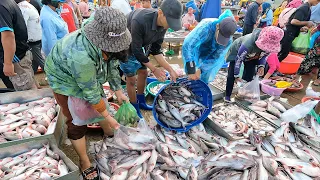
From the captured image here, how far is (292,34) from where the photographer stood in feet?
18.5

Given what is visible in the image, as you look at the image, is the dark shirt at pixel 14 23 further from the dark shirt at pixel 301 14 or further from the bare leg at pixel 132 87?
the dark shirt at pixel 301 14

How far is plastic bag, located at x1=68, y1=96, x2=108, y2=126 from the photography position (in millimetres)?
2348

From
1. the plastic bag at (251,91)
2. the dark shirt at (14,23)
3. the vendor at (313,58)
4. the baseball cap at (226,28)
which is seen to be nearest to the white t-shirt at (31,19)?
the dark shirt at (14,23)

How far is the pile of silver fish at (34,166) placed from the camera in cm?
238

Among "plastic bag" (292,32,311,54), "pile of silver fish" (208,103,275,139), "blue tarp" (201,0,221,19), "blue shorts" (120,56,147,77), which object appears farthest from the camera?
"blue tarp" (201,0,221,19)

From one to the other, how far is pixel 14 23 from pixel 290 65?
655 centimetres

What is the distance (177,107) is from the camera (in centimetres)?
351

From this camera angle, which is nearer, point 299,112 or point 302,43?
point 299,112

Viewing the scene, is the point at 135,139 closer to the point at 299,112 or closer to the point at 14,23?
the point at 14,23

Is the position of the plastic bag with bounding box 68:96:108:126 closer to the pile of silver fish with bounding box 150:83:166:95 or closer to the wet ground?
the wet ground

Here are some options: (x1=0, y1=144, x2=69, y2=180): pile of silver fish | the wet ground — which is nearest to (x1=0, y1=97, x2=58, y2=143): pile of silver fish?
(x1=0, y1=144, x2=69, y2=180): pile of silver fish

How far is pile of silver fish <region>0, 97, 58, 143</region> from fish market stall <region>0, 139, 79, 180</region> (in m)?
0.19

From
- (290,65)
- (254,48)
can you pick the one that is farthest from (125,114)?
(290,65)

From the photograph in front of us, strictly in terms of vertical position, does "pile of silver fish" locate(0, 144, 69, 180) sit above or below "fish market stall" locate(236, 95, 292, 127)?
above
